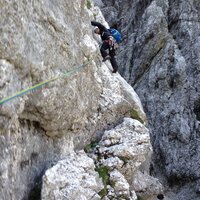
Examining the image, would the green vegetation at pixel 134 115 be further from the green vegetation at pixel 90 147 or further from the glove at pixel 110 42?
the glove at pixel 110 42

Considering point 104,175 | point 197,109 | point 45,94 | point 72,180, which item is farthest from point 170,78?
point 45,94

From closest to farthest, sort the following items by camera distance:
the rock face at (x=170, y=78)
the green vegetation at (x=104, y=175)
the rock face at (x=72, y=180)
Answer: the rock face at (x=72, y=180) < the green vegetation at (x=104, y=175) < the rock face at (x=170, y=78)

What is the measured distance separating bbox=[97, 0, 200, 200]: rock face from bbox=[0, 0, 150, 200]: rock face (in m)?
11.4

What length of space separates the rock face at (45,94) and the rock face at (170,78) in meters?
11.4

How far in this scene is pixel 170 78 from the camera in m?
26.9

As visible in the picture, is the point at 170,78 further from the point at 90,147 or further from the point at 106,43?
the point at 90,147

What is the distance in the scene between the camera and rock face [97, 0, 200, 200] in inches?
944

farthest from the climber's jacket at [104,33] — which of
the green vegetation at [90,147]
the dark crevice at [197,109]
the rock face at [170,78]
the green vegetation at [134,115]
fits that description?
the dark crevice at [197,109]

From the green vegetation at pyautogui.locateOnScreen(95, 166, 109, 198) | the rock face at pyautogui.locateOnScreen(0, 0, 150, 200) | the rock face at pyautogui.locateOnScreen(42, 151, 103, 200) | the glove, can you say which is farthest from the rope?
the green vegetation at pyautogui.locateOnScreen(95, 166, 109, 198)

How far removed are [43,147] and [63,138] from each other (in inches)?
47.8

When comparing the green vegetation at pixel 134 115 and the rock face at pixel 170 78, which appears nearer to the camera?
the green vegetation at pixel 134 115

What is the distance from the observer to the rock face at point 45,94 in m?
7.98

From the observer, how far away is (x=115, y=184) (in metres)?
11.4

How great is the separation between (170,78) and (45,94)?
19.0m
